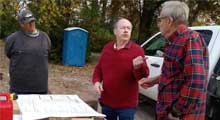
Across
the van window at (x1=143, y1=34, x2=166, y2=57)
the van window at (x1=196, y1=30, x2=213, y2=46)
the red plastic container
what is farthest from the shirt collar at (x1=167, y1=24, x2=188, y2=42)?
the van window at (x1=143, y1=34, x2=166, y2=57)

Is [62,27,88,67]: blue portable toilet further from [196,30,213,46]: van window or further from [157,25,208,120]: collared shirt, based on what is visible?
[157,25,208,120]: collared shirt

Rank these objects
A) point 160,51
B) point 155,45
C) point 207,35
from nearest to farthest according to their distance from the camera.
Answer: point 207,35 < point 160,51 < point 155,45

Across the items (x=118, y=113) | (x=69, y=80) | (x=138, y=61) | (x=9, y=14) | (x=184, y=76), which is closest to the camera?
(x=184, y=76)

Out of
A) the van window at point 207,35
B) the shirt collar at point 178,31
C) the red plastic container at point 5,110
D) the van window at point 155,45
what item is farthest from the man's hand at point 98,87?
the van window at point 155,45

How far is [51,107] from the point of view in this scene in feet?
8.39

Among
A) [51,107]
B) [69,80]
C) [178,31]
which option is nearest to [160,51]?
[178,31]

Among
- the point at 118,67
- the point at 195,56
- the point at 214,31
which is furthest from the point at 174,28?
the point at 214,31

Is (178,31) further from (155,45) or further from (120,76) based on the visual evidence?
(155,45)

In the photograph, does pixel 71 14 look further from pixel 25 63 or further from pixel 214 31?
pixel 25 63

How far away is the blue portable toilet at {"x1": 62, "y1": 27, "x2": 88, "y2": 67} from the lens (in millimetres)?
13117

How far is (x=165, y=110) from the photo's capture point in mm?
2977

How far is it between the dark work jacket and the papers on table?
1402mm

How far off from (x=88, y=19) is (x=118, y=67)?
10761 mm

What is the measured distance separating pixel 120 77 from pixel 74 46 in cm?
961
